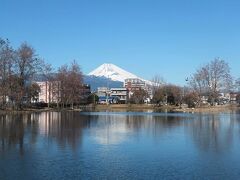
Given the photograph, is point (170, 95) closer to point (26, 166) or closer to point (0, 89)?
point (0, 89)

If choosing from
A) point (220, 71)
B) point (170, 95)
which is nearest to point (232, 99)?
point (170, 95)

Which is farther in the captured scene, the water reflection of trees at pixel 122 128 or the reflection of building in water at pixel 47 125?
the reflection of building in water at pixel 47 125

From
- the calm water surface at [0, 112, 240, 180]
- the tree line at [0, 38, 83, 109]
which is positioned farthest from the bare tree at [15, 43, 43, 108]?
the calm water surface at [0, 112, 240, 180]

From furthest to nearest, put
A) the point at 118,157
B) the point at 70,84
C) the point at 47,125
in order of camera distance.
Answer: the point at 70,84, the point at 47,125, the point at 118,157

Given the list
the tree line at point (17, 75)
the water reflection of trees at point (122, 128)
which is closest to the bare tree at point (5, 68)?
the tree line at point (17, 75)

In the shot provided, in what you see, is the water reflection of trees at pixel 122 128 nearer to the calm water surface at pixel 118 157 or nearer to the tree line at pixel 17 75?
the calm water surface at pixel 118 157

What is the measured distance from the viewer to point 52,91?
11875 centimetres

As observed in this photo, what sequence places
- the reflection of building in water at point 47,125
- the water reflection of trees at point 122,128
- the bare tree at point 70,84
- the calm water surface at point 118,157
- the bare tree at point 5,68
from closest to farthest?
the calm water surface at point 118,157 < the water reflection of trees at point 122,128 < the reflection of building in water at point 47,125 < the bare tree at point 5,68 < the bare tree at point 70,84

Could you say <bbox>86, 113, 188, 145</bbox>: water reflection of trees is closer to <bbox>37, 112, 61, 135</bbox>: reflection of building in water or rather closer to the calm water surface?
the calm water surface

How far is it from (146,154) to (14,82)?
64231mm

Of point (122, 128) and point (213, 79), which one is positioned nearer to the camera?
point (122, 128)

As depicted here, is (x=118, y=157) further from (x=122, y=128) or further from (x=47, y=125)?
(x=47, y=125)

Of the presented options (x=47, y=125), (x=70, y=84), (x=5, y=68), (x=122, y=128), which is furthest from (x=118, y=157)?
(x=70, y=84)

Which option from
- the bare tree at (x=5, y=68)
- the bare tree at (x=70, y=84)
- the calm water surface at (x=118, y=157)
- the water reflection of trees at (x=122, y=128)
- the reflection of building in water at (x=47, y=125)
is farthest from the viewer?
the bare tree at (x=70, y=84)
